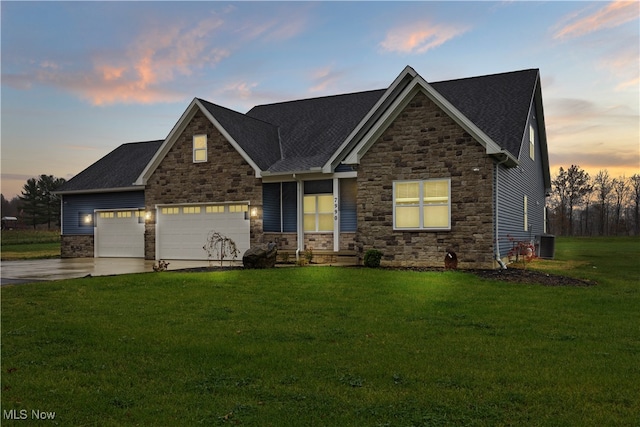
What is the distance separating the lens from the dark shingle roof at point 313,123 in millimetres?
21689

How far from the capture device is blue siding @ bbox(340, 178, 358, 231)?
2011cm

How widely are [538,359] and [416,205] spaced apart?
11278 mm

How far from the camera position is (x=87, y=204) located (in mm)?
27312

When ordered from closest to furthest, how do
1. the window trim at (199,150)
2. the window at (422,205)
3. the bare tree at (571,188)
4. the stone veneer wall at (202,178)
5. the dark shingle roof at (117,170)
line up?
the window at (422,205)
the stone veneer wall at (202,178)
the window trim at (199,150)
the dark shingle roof at (117,170)
the bare tree at (571,188)

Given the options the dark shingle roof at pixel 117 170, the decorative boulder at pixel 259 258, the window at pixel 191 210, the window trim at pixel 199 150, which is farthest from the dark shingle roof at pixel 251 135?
the dark shingle roof at pixel 117 170

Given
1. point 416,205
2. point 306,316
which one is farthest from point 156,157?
point 306,316

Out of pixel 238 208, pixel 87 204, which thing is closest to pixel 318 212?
pixel 238 208

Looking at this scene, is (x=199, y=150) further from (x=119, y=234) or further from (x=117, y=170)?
(x=117, y=170)

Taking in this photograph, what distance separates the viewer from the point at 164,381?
5.25 metres

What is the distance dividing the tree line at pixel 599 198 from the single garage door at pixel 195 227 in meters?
60.5

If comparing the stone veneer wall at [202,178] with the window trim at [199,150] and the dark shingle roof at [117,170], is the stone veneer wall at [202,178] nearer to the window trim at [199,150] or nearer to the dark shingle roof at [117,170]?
the window trim at [199,150]

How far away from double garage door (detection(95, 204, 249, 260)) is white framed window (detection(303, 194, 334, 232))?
2.65 metres

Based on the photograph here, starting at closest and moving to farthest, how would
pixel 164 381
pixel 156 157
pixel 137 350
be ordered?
pixel 164 381, pixel 137 350, pixel 156 157

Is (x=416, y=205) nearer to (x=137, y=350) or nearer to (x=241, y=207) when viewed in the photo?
(x=241, y=207)
